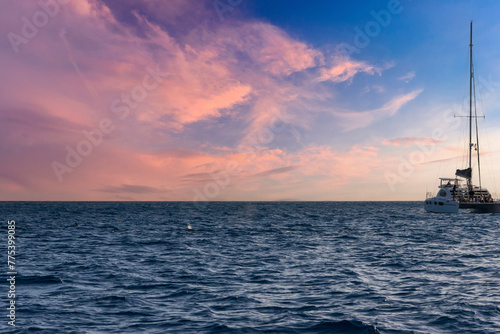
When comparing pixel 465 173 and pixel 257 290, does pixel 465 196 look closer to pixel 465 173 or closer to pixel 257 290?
pixel 465 173

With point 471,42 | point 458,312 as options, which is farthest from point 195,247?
point 471,42

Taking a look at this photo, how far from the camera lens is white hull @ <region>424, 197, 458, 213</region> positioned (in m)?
84.2

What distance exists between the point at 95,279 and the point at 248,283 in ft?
26.6

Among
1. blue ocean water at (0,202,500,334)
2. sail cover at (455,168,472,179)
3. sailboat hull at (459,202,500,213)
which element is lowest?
blue ocean water at (0,202,500,334)

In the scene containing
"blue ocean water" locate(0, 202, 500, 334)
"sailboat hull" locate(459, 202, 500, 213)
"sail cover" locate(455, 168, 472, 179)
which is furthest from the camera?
"sail cover" locate(455, 168, 472, 179)

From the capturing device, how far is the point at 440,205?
8781cm

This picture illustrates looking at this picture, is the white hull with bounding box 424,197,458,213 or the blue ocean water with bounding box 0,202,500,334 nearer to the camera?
the blue ocean water with bounding box 0,202,500,334

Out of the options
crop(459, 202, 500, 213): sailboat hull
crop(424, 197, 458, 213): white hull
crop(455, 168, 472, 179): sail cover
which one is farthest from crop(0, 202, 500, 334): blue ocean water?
crop(455, 168, 472, 179): sail cover

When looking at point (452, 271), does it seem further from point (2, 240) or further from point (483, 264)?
point (2, 240)

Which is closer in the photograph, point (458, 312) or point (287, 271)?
point (458, 312)

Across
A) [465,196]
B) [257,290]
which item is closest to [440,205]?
[465,196]

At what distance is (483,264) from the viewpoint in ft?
77.5

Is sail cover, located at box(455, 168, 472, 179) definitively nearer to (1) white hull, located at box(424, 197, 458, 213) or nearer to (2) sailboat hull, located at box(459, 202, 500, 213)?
(1) white hull, located at box(424, 197, 458, 213)

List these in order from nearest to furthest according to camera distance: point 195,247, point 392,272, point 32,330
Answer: point 32,330, point 392,272, point 195,247
